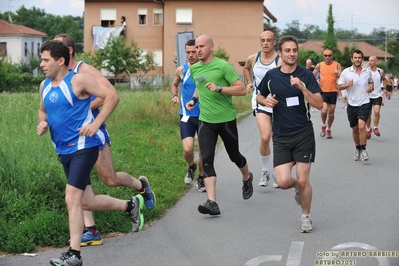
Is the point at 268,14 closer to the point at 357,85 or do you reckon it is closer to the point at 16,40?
the point at 16,40

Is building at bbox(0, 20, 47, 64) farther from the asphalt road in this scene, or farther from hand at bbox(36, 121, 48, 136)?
hand at bbox(36, 121, 48, 136)

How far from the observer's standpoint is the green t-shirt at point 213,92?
28.6 ft

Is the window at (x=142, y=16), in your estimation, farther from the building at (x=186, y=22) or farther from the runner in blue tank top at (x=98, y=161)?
the runner in blue tank top at (x=98, y=161)

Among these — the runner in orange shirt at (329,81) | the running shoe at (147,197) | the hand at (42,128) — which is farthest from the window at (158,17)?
the hand at (42,128)

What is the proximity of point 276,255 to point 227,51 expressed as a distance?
2468 inches

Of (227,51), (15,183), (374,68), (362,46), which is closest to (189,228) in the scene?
(15,183)

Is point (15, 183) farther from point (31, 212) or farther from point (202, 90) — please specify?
point (202, 90)

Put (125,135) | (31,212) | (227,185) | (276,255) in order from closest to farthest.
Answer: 1. (276,255)
2. (31,212)
3. (227,185)
4. (125,135)

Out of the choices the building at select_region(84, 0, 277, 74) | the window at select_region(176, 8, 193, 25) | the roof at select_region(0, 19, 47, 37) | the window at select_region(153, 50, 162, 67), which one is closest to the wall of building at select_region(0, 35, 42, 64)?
the roof at select_region(0, 19, 47, 37)

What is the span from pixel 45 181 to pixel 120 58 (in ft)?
185

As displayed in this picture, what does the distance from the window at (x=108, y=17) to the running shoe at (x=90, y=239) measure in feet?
215

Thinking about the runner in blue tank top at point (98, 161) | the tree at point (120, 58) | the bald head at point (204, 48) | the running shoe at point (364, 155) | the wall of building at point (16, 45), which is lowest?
the running shoe at point (364, 155)

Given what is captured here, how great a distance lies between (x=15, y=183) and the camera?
831 centimetres

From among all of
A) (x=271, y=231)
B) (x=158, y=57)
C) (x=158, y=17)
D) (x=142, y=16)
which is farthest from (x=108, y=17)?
(x=271, y=231)
